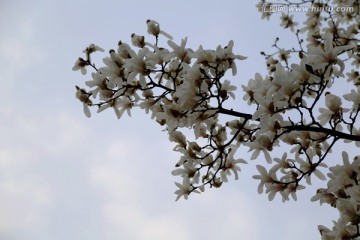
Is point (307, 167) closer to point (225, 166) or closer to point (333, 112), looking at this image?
point (333, 112)

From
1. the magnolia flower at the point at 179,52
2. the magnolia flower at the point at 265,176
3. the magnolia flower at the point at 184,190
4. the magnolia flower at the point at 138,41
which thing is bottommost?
the magnolia flower at the point at 265,176

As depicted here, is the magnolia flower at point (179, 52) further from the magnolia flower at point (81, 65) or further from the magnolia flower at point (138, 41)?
the magnolia flower at point (81, 65)

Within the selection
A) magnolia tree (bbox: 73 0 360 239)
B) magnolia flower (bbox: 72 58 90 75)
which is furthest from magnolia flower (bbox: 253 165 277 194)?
magnolia flower (bbox: 72 58 90 75)

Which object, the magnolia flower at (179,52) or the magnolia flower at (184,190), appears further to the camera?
the magnolia flower at (184,190)

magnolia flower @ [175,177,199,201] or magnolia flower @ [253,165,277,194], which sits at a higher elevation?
magnolia flower @ [175,177,199,201]

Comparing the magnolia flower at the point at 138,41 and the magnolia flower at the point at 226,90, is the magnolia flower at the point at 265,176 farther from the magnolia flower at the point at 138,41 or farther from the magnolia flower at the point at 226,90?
the magnolia flower at the point at 138,41

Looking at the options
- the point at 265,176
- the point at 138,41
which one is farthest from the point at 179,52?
the point at 265,176

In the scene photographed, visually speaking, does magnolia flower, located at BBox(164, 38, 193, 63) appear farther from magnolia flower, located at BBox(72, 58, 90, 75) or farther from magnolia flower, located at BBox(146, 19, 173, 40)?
magnolia flower, located at BBox(72, 58, 90, 75)

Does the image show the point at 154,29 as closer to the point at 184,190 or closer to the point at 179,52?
the point at 179,52

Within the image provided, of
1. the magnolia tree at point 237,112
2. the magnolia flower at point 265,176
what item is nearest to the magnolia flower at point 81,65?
the magnolia tree at point 237,112

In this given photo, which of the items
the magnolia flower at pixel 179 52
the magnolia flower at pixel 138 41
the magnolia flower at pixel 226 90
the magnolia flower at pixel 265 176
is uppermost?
the magnolia flower at pixel 138 41

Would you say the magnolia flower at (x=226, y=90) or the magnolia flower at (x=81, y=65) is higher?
the magnolia flower at (x=81, y=65)

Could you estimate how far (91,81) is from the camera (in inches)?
136

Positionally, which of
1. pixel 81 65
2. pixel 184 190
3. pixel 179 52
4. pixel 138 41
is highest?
pixel 81 65
